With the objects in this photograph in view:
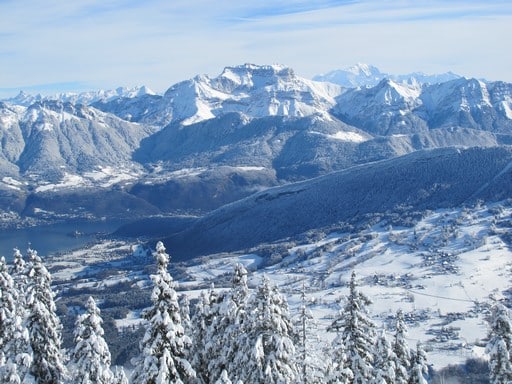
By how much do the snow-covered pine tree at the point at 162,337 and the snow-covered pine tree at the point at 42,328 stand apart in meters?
6.85

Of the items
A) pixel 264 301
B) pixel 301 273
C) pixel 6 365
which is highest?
pixel 264 301

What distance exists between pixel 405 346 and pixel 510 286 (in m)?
123

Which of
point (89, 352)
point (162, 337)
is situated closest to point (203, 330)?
point (89, 352)

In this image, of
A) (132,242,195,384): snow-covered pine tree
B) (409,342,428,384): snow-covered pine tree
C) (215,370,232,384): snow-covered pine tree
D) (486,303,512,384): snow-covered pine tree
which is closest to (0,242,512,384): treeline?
(132,242,195,384): snow-covered pine tree

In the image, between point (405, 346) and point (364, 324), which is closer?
point (364, 324)

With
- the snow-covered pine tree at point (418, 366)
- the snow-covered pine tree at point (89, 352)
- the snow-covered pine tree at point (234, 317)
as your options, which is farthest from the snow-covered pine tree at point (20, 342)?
the snow-covered pine tree at point (418, 366)

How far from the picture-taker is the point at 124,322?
5728 inches

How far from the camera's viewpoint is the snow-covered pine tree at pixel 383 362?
34656 millimetres

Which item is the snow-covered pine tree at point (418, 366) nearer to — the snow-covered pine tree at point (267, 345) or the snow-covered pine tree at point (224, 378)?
the snow-covered pine tree at point (267, 345)

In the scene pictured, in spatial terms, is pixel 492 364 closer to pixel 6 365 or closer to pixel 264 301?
pixel 264 301

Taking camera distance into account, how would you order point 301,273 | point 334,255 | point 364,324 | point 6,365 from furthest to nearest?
point 334,255
point 301,273
point 364,324
point 6,365

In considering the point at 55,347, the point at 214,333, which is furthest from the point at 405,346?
the point at 55,347

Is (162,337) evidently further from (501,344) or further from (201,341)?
(501,344)

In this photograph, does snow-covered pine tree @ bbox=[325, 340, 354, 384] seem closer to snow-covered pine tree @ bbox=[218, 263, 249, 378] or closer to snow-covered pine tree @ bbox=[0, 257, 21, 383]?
snow-covered pine tree @ bbox=[218, 263, 249, 378]
